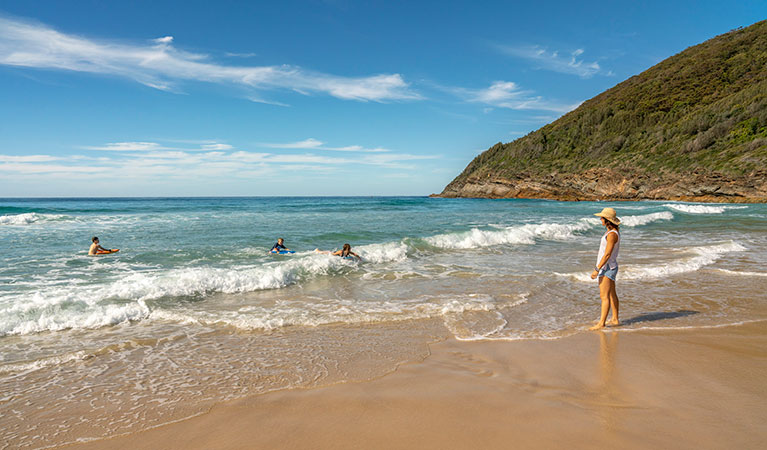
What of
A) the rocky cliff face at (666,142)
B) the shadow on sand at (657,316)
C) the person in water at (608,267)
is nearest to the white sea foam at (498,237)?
the shadow on sand at (657,316)

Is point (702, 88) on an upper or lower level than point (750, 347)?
upper

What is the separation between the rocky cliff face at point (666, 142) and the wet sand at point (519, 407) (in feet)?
169

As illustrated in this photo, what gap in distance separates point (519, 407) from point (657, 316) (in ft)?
13.1

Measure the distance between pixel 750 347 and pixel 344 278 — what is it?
23.2 feet

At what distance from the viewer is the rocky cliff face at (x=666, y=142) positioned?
151 feet

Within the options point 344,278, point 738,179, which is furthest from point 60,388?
point 738,179

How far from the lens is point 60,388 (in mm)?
3785

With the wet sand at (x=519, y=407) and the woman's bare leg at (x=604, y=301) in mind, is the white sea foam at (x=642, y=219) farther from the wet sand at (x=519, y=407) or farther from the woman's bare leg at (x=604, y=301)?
the wet sand at (x=519, y=407)

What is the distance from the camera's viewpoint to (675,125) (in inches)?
2242

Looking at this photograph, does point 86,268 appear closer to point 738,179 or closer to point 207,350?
point 207,350

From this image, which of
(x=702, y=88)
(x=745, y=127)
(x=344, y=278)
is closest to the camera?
(x=344, y=278)

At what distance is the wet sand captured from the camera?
9.15ft

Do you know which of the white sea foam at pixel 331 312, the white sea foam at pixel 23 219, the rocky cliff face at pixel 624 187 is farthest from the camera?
the rocky cliff face at pixel 624 187

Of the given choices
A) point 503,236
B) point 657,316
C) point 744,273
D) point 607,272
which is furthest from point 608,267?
point 503,236
